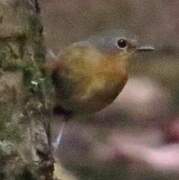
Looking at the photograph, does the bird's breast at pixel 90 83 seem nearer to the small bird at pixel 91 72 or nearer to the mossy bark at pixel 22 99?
the small bird at pixel 91 72

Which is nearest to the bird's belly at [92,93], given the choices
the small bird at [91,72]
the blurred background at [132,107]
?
the small bird at [91,72]

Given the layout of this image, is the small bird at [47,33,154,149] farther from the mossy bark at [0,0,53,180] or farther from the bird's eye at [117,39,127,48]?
the mossy bark at [0,0,53,180]

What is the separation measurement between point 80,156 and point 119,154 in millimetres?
258

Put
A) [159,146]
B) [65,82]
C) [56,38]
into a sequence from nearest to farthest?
1. [65,82]
2. [159,146]
3. [56,38]

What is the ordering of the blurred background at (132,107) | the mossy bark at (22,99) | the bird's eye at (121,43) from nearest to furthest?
1. the mossy bark at (22,99)
2. the bird's eye at (121,43)
3. the blurred background at (132,107)

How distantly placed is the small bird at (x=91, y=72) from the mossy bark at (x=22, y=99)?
34 cm

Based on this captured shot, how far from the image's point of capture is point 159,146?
7.18 meters

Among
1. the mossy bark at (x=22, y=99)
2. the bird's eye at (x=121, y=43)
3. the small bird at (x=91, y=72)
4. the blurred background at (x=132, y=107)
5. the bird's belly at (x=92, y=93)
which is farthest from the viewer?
the blurred background at (x=132, y=107)

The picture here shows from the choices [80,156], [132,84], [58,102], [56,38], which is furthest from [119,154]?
[58,102]

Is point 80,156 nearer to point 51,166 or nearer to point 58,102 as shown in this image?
point 58,102

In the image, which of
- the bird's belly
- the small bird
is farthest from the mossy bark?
the bird's belly

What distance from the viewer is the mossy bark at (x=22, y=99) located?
355 cm

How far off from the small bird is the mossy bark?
0.34 metres

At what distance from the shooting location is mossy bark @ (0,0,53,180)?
11.7ft
